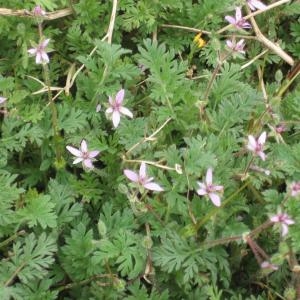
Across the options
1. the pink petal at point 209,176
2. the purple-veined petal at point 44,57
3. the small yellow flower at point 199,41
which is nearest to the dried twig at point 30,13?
the purple-veined petal at point 44,57

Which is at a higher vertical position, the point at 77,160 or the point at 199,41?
the point at 199,41

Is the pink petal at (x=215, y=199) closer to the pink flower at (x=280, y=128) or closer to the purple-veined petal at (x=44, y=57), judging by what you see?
the pink flower at (x=280, y=128)

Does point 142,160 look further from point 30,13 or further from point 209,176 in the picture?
point 30,13

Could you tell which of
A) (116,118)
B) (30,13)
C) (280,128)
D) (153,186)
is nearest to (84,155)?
(116,118)

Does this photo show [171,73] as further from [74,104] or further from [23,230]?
[23,230]

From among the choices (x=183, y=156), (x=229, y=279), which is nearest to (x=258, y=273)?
(x=229, y=279)

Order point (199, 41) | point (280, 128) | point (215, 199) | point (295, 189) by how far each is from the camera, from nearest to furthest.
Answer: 1. point (295, 189)
2. point (215, 199)
3. point (280, 128)
4. point (199, 41)

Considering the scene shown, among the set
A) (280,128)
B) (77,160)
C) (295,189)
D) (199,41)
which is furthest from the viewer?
(199,41)

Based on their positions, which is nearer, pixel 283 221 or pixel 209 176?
pixel 283 221

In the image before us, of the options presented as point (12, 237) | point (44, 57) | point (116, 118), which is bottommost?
point (12, 237)
